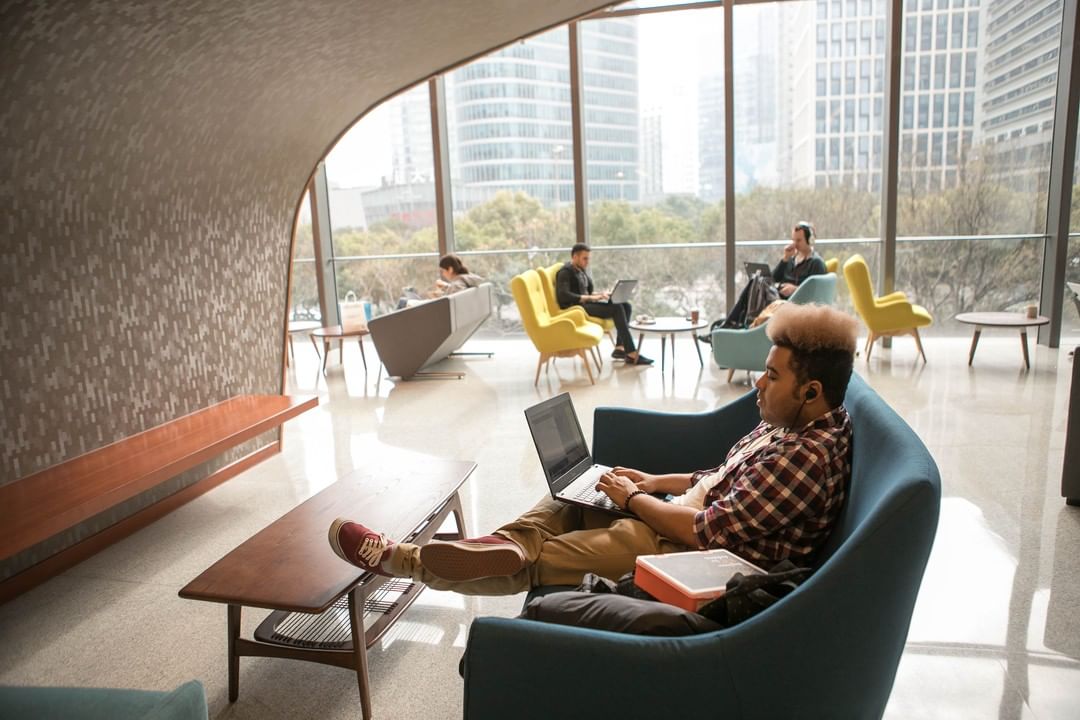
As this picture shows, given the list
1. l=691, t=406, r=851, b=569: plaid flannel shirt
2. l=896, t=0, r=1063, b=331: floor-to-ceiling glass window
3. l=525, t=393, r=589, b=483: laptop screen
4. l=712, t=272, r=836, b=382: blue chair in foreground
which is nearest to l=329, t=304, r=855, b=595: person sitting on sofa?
l=691, t=406, r=851, b=569: plaid flannel shirt

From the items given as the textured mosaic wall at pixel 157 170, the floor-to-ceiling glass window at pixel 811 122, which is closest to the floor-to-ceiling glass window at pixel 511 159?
the floor-to-ceiling glass window at pixel 811 122

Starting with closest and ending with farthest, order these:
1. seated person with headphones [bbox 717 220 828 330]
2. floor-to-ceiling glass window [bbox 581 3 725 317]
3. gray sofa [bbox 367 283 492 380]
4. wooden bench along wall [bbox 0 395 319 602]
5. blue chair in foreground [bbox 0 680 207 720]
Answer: blue chair in foreground [bbox 0 680 207 720]
wooden bench along wall [bbox 0 395 319 602]
seated person with headphones [bbox 717 220 828 330]
gray sofa [bbox 367 283 492 380]
floor-to-ceiling glass window [bbox 581 3 725 317]

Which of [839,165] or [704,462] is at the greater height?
[839,165]

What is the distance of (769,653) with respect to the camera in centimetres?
141

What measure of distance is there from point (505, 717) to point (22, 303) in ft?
8.96

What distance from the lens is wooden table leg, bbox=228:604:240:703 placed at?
90.5 inches

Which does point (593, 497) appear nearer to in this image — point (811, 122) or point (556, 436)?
point (556, 436)

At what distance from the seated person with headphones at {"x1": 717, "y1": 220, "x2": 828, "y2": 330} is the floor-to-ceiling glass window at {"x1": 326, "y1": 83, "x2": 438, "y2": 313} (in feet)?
12.6

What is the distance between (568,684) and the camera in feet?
4.86

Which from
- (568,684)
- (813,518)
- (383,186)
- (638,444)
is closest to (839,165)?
(383,186)

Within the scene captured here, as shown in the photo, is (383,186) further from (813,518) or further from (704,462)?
(813,518)

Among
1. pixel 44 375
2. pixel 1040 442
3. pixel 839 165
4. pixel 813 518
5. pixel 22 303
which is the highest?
pixel 839 165

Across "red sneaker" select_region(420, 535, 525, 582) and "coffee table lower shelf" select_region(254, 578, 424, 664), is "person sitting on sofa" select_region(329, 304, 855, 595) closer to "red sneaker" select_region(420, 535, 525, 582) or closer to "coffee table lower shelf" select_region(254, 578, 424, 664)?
"red sneaker" select_region(420, 535, 525, 582)

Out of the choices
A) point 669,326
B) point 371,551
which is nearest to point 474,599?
point 371,551
